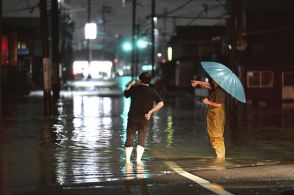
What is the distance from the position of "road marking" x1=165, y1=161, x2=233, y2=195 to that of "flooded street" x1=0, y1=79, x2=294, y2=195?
14 centimetres

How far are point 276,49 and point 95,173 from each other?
132 feet

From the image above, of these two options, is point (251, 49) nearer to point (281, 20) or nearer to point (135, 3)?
point (281, 20)

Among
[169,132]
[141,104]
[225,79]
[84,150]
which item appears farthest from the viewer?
[169,132]

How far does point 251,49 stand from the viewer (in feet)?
164

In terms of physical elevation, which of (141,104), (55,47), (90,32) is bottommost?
(141,104)

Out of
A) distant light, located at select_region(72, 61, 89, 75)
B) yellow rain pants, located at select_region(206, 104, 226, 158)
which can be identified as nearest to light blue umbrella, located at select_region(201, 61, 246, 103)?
yellow rain pants, located at select_region(206, 104, 226, 158)

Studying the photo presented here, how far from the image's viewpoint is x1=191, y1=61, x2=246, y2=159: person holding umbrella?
13.8 meters

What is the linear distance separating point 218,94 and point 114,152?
297 centimetres

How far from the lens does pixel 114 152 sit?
15.4 meters

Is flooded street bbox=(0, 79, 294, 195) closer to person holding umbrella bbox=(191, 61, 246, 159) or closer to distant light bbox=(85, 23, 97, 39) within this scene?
person holding umbrella bbox=(191, 61, 246, 159)

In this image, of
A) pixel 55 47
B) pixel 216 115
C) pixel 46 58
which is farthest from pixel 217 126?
pixel 55 47

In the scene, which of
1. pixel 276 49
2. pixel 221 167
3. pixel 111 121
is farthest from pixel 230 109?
pixel 276 49

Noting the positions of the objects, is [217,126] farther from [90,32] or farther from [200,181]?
[90,32]

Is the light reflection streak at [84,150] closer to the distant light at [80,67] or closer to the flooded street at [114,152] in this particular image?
the flooded street at [114,152]
